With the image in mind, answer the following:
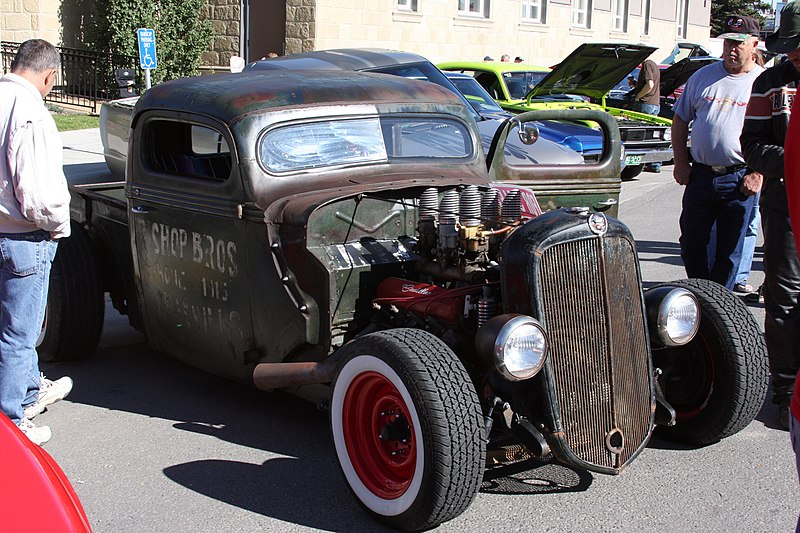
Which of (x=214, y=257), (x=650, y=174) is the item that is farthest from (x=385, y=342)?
(x=650, y=174)

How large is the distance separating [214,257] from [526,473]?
1845mm

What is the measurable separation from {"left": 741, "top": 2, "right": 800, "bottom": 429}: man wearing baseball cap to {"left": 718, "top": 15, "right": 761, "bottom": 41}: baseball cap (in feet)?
3.92

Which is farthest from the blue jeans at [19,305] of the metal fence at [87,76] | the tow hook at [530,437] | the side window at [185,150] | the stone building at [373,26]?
the metal fence at [87,76]

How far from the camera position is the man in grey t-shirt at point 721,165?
601 cm

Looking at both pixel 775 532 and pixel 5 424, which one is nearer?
pixel 5 424

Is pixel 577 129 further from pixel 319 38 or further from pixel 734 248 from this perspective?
pixel 319 38

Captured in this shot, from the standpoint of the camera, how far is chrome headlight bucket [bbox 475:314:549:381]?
348cm

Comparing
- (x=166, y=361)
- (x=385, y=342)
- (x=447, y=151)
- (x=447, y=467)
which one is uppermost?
(x=447, y=151)

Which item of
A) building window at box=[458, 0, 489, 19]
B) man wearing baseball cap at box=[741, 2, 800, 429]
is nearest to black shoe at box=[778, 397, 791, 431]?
man wearing baseball cap at box=[741, 2, 800, 429]

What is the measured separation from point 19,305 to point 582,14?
29.7 m

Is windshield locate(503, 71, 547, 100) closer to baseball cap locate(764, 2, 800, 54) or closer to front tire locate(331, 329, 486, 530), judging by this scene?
baseball cap locate(764, 2, 800, 54)

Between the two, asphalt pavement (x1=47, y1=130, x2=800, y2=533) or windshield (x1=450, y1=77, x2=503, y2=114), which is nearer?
asphalt pavement (x1=47, y1=130, x2=800, y2=533)

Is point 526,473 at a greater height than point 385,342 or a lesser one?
lesser

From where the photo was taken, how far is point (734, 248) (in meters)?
6.02
